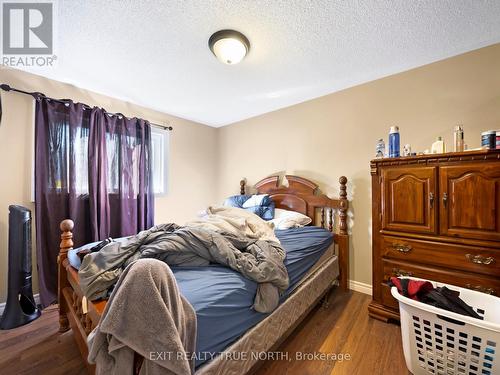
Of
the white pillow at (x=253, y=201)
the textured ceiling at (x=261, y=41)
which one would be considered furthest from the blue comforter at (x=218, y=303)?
the textured ceiling at (x=261, y=41)

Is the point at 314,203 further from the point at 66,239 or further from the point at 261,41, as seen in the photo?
the point at 66,239

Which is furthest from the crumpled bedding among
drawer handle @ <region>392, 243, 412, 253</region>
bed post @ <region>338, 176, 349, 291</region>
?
bed post @ <region>338, 176, 349, 291</region>

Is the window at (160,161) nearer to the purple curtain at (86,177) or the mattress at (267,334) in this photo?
the purple curtain at (86,177)

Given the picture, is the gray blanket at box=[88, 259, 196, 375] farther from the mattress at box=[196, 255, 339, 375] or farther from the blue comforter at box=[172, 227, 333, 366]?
the mattress at box=[196, 255, 339, 375]

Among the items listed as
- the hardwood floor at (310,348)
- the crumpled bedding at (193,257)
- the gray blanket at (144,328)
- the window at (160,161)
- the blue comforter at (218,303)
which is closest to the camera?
the gray blanket at (144,328)

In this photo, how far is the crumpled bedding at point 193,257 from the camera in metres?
1.04

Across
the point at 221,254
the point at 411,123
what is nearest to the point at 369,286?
the point at 411,123

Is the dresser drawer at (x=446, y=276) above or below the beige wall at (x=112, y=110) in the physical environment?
below

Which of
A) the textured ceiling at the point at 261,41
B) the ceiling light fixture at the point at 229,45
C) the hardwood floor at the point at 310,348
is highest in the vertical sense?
the textured ceiling at the point at 261,41

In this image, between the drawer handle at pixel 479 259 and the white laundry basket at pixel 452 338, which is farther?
the drawer handle at pixel 479 259

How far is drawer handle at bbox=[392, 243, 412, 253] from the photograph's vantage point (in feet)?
5.58

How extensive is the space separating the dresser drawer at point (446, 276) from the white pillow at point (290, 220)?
862 millimetres

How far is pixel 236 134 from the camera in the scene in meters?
3.55

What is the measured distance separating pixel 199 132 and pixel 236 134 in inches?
24.4
